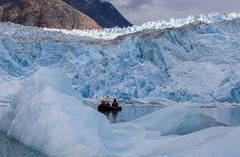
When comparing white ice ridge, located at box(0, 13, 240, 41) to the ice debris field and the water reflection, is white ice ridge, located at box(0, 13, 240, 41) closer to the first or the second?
the ice debris field

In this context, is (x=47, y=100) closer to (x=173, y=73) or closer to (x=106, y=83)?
(x=106, y=83)

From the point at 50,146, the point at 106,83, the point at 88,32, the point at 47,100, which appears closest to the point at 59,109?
the point at 47,100

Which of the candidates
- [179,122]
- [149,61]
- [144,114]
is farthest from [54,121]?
[149,61]

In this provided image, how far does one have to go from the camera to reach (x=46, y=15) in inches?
6348

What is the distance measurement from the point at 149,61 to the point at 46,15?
111 m

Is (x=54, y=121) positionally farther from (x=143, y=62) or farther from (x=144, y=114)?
(x=143, y=62)

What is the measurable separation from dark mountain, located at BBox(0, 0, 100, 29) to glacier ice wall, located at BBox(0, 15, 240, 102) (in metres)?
96.7

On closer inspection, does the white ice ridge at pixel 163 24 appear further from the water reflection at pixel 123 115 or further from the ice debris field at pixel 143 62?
the water reflection at pixel 123 115

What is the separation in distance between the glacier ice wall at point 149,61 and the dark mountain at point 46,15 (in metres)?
96.7

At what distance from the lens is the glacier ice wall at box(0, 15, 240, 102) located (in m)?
52.5

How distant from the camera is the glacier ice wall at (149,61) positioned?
52.5 metres

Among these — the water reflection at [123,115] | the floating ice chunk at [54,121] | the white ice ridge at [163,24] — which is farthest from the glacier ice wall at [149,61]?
the floating ice chunk at [54,121]

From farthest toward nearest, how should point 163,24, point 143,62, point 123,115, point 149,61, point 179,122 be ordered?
point 163,24, point 149,61, point 143,62, point 123,115, point 179,122

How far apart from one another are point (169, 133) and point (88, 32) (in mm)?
62692
